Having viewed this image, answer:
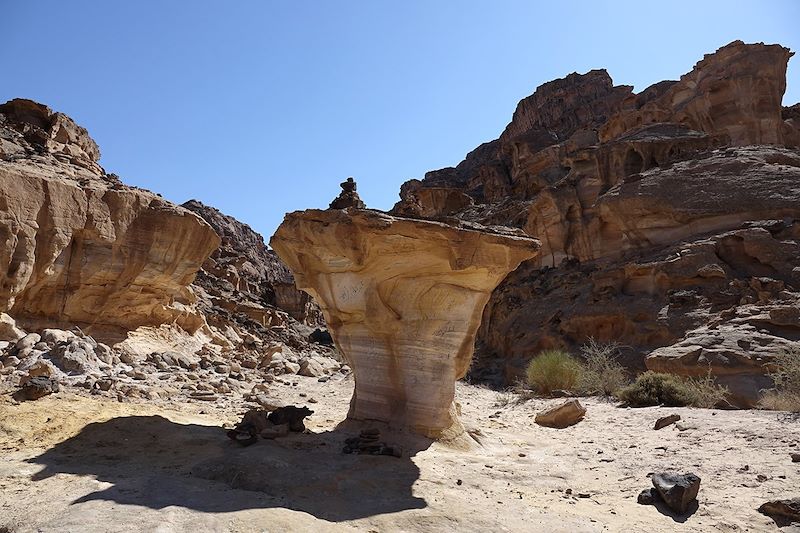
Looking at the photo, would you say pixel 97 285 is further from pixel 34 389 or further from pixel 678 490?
pixel 678 490

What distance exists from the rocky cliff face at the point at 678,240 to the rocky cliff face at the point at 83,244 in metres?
8.11

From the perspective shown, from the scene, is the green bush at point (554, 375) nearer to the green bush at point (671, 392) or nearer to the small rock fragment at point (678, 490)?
the green bush at point (671, 392)

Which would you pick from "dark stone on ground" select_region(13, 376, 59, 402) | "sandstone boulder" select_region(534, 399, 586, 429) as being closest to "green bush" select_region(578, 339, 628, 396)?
"sandstone boulder" select_region(534, 399, 586, 429)

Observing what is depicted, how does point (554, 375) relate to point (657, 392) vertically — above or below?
below

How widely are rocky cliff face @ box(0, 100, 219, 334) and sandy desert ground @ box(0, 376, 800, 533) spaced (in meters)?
5.54

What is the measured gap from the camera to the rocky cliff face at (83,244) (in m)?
11.8

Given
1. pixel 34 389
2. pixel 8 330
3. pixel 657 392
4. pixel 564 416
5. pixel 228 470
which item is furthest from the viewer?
pixel 8 330

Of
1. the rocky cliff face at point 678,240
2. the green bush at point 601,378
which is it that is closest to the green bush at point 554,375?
the green bush at point 601,378

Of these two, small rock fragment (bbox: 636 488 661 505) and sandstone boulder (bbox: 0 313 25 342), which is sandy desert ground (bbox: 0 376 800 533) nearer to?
small rock fragment (bbox: 636 488 661 505)

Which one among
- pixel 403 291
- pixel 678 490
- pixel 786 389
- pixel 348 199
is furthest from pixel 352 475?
pixel 786 389

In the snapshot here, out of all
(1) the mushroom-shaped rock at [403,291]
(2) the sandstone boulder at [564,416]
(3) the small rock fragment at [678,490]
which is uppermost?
(1) the mushroom-shaped rock at [403,291]

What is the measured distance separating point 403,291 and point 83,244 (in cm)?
1050

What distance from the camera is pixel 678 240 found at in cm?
1836

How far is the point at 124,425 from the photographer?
679 centimetres
